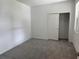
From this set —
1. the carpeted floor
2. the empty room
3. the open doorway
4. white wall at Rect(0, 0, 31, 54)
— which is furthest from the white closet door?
white wall at Rect(0, 0, 31, 54)

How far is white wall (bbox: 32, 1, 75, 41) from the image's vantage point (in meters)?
4.91

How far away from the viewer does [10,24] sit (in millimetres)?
3785

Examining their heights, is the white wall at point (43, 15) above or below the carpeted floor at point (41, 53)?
above

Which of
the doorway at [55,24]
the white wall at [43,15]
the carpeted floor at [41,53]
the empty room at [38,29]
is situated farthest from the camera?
the doorway at [55,24]

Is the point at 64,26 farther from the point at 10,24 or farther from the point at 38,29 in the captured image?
the point at 10,24

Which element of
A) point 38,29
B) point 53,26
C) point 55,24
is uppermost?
point 55,24

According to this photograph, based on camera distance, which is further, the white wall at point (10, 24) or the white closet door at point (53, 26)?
the white closet door at point (53, 26)

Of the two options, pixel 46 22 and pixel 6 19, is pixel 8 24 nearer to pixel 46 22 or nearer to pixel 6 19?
pixel 6 19

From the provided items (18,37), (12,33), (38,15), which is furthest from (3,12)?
(38,15)

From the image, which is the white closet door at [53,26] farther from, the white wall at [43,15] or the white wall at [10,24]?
the white wall at [10,24]

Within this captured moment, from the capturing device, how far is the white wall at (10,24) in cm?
333

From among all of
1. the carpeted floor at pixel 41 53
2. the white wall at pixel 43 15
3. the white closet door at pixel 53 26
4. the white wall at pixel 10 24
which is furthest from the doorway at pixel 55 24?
the white wall at pixel 10 24

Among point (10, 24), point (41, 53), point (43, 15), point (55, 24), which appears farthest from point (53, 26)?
point (10, 24)

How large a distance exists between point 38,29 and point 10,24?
8.33 feet
